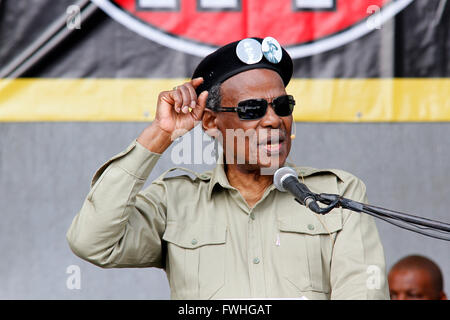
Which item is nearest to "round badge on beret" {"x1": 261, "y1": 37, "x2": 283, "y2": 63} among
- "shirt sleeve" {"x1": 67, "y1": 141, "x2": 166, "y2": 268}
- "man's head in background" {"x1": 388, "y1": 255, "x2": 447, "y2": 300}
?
"shirt sleeve" {"x1": 67, "y1": 141, "x2": 166, "y2": 268}

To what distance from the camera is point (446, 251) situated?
3.65 metres

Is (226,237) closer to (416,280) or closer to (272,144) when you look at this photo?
(272,144)

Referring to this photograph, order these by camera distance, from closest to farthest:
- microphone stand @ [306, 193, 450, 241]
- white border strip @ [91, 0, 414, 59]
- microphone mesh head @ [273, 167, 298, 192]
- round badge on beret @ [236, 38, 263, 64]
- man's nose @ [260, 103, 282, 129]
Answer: microphone stand @ [306, 193, 450, 241] < microphone mesh head @ [273, 167, 298, 192] < man's nose @ [260, 103, 282, 129] < round badge on beret @ [236, 38, 263, 64] < white border strip @ [91, 0, 414, 59]

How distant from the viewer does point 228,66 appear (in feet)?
8.52

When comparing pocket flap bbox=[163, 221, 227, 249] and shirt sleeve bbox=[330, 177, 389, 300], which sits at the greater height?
pocket flap bbox=[163, 221, 227, 249]

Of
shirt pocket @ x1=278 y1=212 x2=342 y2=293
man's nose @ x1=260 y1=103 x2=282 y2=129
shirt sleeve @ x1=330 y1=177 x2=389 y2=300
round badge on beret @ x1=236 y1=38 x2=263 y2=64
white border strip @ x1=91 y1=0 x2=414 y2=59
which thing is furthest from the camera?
white border strip @ x1=91 y1=0 x2=414 y2=59

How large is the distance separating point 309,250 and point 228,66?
0.74 m

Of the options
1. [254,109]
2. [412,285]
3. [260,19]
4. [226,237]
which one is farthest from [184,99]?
[412,285]

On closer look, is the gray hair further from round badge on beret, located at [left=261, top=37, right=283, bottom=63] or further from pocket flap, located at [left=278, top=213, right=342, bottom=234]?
pocket flap, located at [left=278, top=213, right=342, bottom=234]

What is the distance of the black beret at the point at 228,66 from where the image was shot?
2.56 m

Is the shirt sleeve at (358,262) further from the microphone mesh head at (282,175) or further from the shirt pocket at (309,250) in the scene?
the microphone mesh head at (282,175)

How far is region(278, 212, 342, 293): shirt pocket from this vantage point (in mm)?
2314

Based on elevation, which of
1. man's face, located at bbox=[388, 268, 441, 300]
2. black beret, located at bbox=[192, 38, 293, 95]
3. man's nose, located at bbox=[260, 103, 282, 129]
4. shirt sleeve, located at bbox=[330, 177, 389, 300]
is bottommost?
man's face, located at bbox=[388, 268, 441, 300]

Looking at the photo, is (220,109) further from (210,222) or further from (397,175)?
(397,175)
